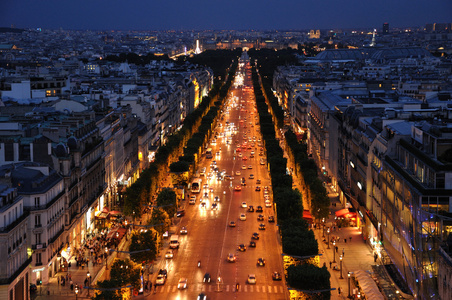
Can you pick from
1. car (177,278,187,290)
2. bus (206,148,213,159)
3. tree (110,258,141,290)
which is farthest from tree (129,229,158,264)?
bus (206,148,213,159)

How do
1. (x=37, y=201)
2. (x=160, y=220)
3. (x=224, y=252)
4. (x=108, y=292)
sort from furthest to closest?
(x=160, y=220) → (x=224, y=252) → (x=37, y=201) → (x=108, y=292)

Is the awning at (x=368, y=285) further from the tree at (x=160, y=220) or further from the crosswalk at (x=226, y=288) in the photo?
the tree at (x=160, y=220)

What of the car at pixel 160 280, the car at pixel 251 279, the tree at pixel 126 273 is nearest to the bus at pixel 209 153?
the car at pixel 160 280

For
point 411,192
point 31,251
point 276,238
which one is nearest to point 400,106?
point 276,238

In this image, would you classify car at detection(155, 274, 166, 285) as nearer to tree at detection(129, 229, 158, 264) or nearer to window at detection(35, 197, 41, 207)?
tree at detection(129, 229, 158, 264)

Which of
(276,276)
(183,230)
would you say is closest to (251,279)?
(276,276)

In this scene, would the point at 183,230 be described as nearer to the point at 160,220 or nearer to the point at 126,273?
the point at 160,220
